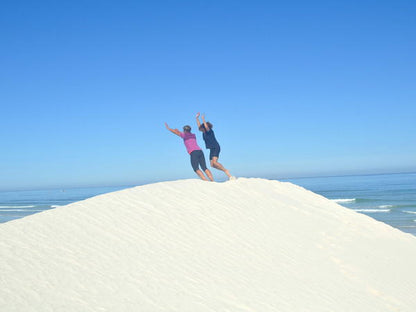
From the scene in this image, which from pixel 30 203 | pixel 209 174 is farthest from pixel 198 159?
pixel 30 203

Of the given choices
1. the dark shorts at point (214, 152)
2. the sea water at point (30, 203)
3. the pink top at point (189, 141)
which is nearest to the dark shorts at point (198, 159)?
the pink top at point (189, 141)

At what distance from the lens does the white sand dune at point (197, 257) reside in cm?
385

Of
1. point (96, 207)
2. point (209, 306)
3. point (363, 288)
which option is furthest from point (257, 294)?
point (96, 207)

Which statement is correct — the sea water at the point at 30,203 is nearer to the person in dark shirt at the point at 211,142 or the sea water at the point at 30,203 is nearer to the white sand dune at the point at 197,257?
the person in dark shirt at the point at 211,142

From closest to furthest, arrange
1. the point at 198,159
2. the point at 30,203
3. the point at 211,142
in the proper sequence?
the point at 198,159 < the point at 211,142 < the point at 30,203

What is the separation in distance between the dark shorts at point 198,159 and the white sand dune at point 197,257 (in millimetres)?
918

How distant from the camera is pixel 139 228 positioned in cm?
546

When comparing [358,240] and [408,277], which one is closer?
[408,277]

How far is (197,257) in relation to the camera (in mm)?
4938

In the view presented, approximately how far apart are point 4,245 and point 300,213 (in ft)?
17.5

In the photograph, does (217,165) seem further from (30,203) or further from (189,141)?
(30,203)

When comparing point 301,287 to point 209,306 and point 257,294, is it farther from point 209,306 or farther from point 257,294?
point 209,306

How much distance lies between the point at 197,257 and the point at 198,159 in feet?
12.8

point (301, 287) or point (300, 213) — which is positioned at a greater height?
point (300, 213)
